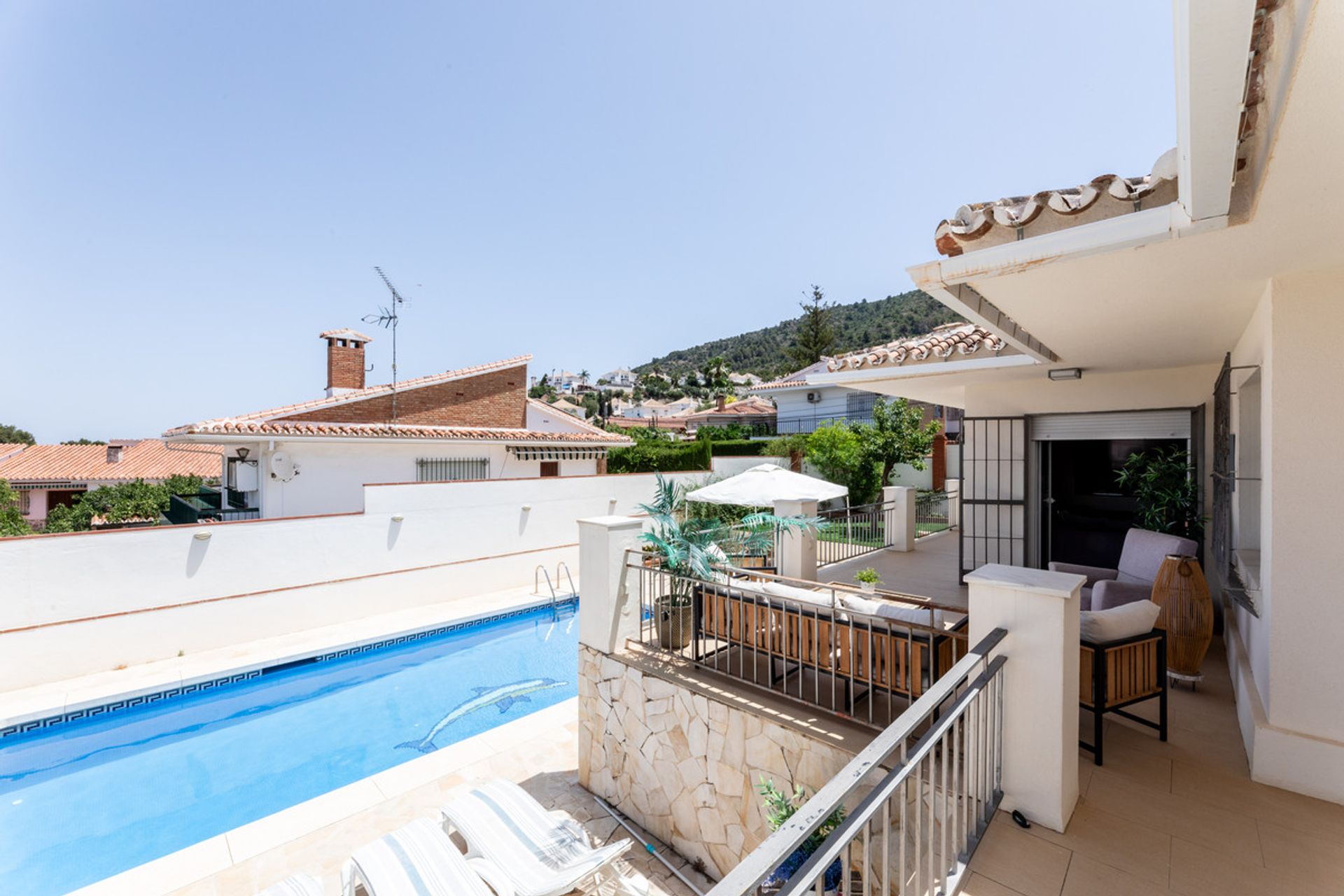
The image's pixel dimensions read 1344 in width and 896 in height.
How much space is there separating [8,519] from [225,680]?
1034 centimetres

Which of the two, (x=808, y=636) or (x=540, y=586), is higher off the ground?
(x=808, y=636)

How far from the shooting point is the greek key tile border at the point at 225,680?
7.86 metres

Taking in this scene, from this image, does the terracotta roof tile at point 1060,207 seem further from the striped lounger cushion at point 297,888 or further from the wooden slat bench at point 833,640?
the striped lounger cushion at point 297,888

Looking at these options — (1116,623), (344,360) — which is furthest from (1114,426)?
(344,360)

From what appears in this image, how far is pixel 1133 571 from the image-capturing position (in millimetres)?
6477

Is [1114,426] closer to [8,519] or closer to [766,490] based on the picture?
[766,490]

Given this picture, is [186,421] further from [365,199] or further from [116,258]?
[365,199]

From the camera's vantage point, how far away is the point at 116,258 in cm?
1584

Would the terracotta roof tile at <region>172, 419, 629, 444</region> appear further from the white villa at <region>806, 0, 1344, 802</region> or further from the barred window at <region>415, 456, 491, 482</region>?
the white villa at <region>806, 0, 1344, 802</region>

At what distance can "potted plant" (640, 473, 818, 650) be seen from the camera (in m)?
5.65

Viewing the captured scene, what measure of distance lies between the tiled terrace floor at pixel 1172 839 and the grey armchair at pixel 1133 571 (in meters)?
1.85

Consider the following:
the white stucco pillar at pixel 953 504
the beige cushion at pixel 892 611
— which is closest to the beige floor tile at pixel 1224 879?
the beige cushion at pixel 892 611

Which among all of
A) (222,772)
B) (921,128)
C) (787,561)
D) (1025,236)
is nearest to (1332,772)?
(1025,236)

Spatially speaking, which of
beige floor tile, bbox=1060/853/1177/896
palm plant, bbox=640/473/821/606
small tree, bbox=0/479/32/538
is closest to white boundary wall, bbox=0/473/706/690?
small tree, bbox=0/479/32/538
